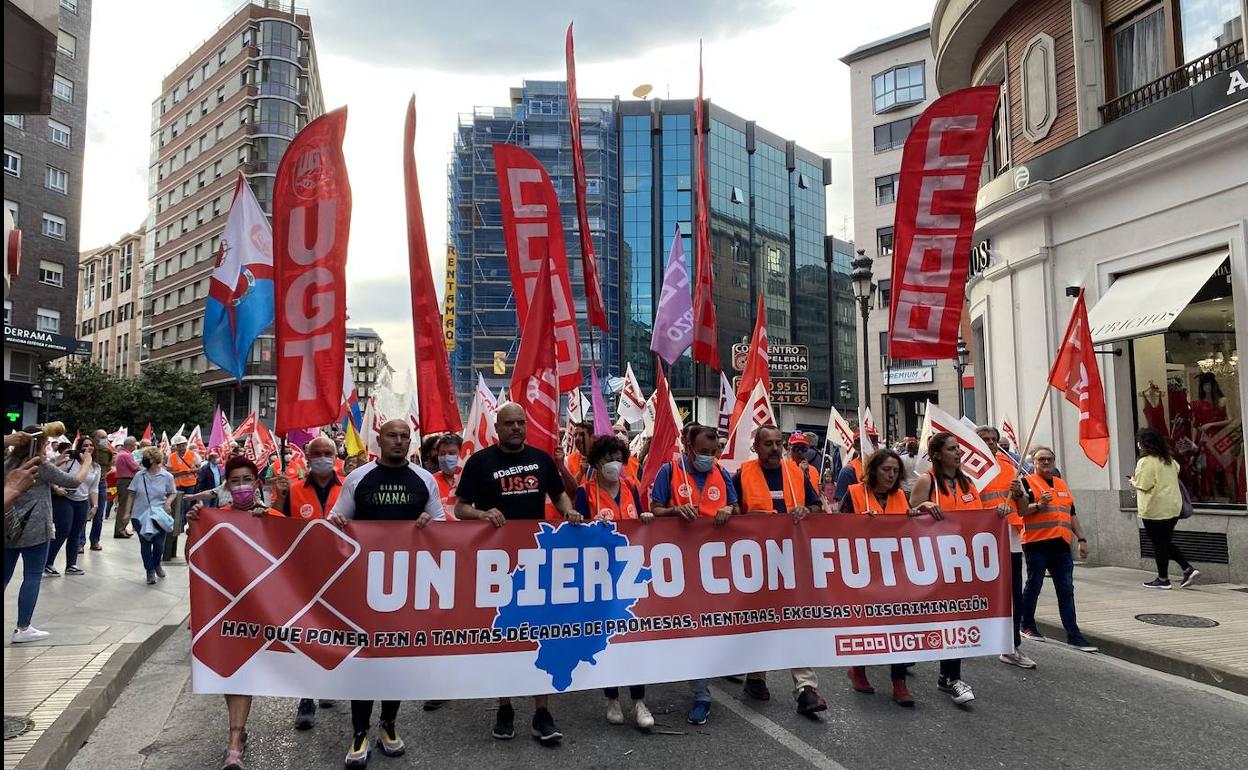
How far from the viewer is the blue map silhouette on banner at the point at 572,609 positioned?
5.21 meters

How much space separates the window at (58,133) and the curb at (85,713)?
150 feet

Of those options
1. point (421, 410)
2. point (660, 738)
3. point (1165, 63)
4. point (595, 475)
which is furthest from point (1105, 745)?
point (1165, 63)

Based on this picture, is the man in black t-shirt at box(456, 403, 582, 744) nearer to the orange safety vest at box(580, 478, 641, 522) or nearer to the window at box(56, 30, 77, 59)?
the orange safety vest at box(580, 478, 641, 522)

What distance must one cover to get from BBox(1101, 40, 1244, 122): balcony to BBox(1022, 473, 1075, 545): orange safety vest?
7375 mm

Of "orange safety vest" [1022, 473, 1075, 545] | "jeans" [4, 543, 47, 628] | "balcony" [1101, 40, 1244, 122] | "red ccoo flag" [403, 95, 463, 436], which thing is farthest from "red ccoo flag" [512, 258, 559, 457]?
"balcony" [1101, 40, 1244, 122]

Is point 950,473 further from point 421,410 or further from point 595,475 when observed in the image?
point 421,410

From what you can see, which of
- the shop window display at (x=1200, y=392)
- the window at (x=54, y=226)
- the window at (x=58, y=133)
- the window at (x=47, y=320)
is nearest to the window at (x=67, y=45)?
the window at (x=58, y=133)

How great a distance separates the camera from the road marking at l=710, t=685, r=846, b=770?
4738mm

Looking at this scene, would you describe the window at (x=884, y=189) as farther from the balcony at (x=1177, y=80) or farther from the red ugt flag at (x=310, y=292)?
the red ugt flag at (x=310, y=292)

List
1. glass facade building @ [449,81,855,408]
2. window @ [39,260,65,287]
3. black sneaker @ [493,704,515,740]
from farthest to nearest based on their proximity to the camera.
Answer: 1. glass facade building @ [449,81,855,408]
2. window @ [39,260,65,287]
3. black sneaker @ [493,704,515,740]

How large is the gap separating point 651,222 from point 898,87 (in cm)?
2628

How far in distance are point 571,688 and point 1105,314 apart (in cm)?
1078

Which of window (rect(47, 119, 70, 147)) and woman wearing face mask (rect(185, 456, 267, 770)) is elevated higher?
window (rect(47, 119, 70, 147))

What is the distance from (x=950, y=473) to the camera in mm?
6430
